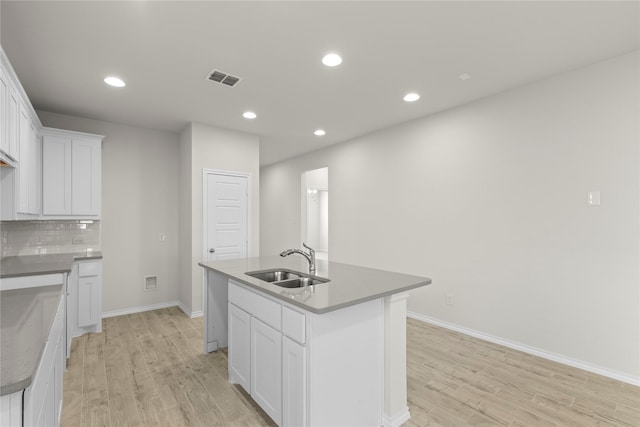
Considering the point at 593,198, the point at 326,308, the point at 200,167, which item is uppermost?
the point at 200,167

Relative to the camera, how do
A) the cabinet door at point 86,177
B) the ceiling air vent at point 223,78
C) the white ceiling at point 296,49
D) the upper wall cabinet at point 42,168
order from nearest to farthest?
the white ceiling at point 296,49 < the upper wall cabinet at point 42,168 < the ceiling air vent at point 223,78 < the cabinet door at point 86,177

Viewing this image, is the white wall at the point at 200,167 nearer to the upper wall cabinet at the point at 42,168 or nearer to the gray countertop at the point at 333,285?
the upper wall cabinet at the point at 42,168

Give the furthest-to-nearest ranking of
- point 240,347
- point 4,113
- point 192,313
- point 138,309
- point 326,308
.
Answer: point 138,309, point 192,313, point 240,347, point 4,113, point 326,308

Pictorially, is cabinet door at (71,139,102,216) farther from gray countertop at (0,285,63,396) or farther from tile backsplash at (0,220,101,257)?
gray countertop at (0,285,63,396)

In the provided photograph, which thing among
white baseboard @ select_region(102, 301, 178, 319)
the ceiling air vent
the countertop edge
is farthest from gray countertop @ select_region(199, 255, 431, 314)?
white baseboard @ select_region(102, 301, 178, 319)

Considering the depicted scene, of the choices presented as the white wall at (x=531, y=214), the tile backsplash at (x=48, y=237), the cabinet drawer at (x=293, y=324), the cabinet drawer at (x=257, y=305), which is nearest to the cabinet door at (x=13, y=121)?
the tile backsplash at (x=48, y=237)

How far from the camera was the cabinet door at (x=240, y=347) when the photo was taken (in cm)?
220

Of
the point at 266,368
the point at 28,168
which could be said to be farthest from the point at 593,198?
the point at 28,168

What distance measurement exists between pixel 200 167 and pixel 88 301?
6.81ft

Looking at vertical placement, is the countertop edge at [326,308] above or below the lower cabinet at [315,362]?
above

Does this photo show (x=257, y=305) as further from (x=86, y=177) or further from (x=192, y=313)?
(x=86, y=177)

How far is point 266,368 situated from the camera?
1.98m

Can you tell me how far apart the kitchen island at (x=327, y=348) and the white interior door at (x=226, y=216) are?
2.22 meters

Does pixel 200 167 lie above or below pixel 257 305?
above
